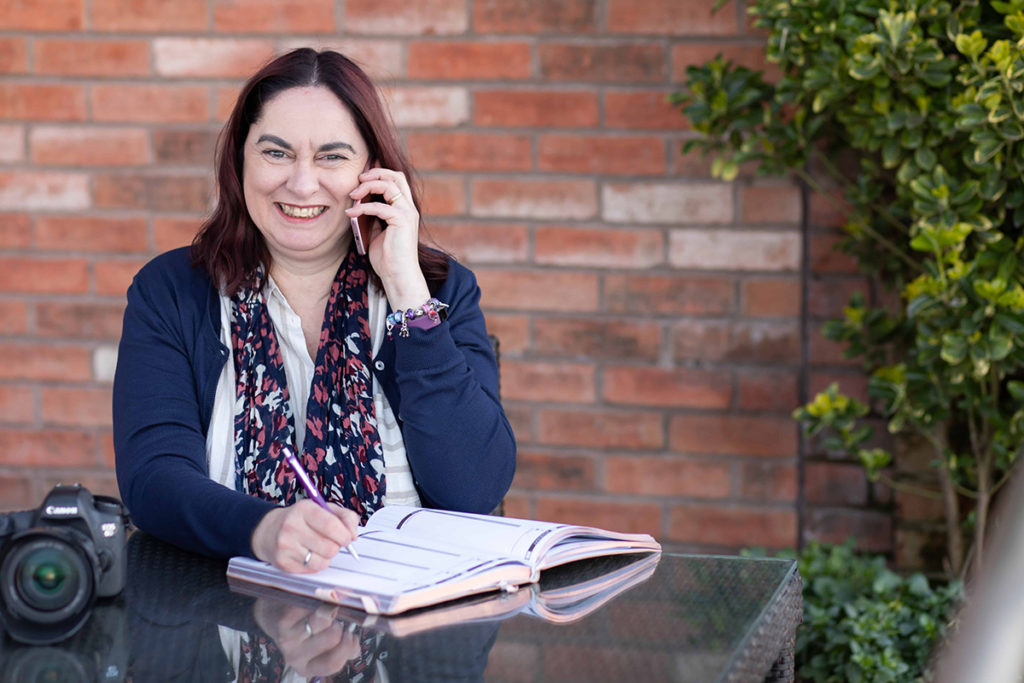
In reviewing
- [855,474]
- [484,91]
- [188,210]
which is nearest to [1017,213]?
[855,474]

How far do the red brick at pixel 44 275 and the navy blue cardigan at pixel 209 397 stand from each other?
102 cm

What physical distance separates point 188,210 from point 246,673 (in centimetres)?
184

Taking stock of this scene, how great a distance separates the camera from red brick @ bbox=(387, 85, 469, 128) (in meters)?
2.38

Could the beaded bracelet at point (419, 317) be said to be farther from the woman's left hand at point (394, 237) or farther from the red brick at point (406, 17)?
the red brick at point (406, 17)

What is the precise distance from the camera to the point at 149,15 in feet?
8.14

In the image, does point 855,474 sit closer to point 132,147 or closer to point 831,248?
point 831,248

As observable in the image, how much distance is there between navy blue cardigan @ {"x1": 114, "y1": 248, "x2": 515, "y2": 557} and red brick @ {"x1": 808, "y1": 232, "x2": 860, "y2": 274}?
91cm

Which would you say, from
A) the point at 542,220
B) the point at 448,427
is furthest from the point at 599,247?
the point at 448,427

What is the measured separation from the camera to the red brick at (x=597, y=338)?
2.34 metres

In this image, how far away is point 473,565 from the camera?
3.38 ft

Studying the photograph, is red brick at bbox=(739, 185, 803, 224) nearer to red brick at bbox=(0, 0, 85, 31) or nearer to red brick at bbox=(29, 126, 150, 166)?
red brick at bbox=(29, 126, 150, 166)

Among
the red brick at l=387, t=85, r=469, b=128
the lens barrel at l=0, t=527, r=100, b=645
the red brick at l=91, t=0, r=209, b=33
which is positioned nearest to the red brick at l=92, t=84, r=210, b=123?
the red brick at l=91, t=0, r=209, b=33

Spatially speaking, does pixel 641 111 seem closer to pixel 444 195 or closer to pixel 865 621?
pixel 444 195

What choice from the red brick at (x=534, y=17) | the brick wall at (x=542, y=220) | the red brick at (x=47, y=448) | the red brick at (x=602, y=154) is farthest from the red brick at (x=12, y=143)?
the red brick at (x=602, y=154)
